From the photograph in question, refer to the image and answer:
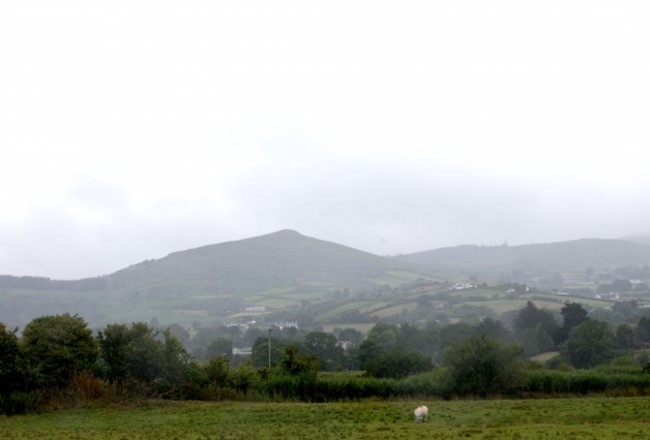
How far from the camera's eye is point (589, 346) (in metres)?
63.9

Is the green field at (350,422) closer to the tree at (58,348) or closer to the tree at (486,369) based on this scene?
the tree at (58,348)

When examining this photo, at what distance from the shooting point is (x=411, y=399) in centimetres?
3809

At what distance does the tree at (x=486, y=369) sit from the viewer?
39281 millimetres

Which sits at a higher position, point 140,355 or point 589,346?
point 140,355

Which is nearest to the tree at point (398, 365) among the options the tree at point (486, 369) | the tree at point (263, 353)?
the tree at point (486, 369)

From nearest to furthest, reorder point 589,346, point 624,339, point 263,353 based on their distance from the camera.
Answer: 1. point 589,346
2. point 624,339
3. point 263,353

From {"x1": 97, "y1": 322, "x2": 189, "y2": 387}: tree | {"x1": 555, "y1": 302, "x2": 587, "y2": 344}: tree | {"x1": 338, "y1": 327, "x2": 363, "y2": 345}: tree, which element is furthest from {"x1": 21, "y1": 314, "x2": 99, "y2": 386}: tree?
{"x1": 338, "y1": 327, "x2": 363, "y2": 345}: tree

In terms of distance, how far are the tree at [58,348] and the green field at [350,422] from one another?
3.92 metres

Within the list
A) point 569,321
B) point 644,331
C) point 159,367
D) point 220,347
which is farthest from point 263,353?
point 644,331

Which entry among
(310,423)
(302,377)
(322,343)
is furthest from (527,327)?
(310,423)

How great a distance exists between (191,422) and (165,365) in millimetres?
12614

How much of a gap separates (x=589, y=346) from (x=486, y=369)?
28.8 metres

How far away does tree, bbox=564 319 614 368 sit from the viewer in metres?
63.7

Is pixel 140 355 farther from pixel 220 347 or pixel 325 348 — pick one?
pixel 220 347
